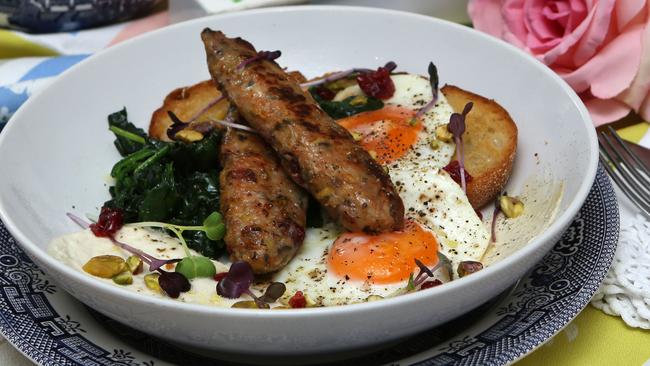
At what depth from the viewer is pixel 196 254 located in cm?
324

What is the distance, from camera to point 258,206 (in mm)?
3018

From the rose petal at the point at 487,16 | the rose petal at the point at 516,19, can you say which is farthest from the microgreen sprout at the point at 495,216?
the rose petal at the point at 487,16

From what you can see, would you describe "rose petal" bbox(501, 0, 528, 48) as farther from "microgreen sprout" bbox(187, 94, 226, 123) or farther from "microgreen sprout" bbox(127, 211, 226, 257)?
"microgreen sprout" bbox(127, 211, 226, 257)

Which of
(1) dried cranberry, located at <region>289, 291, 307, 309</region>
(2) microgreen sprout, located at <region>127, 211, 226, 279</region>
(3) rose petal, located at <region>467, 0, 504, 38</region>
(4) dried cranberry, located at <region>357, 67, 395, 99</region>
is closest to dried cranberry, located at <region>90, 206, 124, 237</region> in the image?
(2) microgreen sprout, located at <region>127, 211, 226, 279</region>

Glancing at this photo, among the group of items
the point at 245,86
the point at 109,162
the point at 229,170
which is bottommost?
the point at 109,162

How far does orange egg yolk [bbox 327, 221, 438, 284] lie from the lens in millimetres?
2900

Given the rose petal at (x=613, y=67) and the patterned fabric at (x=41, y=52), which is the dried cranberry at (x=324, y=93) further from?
the patterned fabric at (x=41, y=52)

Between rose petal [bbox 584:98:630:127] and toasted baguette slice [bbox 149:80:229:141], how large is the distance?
2.05m

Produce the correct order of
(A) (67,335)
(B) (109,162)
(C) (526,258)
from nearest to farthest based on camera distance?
1. (C) (526,258)
2. (A) (67,335)
3. (B) (109,162)

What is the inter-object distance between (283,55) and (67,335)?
2258 mm

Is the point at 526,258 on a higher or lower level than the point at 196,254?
higher

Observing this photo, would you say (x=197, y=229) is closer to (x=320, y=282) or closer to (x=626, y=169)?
(x=320, y=282)

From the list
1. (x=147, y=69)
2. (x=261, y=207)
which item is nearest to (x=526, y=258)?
(x=261, y=207)

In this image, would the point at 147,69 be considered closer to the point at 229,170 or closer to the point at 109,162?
the point at 109,162
